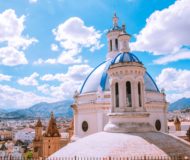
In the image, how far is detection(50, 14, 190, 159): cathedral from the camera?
13.9 m

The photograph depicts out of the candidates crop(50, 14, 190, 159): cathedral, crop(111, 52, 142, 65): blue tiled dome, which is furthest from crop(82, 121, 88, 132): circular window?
crop(111, 52, 142, 65): blue tiled dome

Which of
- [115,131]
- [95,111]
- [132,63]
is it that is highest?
[132,63]

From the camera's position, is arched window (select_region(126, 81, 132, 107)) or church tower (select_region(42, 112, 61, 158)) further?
church tower (select_region(42, 112, 61, 158))

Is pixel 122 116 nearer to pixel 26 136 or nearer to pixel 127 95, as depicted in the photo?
pixel 127 95

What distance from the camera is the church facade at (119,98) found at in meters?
16.6

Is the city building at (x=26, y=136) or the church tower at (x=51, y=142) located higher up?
the city building at (x=26, y=136)

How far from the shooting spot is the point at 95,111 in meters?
24.6

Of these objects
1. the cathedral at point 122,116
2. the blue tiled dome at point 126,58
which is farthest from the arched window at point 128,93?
the blue tiled dome at point 126,58

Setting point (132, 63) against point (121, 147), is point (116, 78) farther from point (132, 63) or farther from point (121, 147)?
point (121, 147)

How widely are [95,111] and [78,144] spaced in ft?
30.3

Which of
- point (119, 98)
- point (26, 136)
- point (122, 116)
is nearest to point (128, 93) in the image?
point (119, 98)

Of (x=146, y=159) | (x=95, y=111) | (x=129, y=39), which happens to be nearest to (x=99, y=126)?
(x=95, y=111)

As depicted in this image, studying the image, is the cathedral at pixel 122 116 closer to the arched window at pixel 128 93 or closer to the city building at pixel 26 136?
the arched window at pixel 128 93

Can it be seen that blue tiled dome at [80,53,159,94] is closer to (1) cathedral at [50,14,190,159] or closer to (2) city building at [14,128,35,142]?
(1) cathedral at [50,14,190,159]
